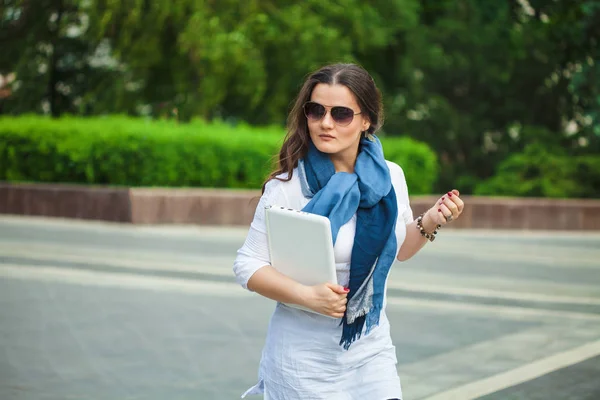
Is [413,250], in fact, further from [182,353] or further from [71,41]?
[71,41]

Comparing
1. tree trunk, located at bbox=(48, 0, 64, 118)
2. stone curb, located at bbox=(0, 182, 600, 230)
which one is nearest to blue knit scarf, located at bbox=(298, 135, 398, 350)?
stone curb, located at bbox=(0, 182, 600, 230)

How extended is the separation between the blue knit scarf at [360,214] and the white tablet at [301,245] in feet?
0.31

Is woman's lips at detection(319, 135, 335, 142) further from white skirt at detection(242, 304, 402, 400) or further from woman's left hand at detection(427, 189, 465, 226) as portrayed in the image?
white skirt at detection(242, 304, 402, 400)

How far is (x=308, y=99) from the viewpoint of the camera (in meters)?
3.67

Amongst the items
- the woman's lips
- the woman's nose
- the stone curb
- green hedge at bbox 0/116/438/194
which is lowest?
the stone curb

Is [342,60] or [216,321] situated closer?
[216,321]

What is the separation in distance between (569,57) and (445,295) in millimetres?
12926

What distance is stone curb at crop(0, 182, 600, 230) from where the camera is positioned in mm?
16578

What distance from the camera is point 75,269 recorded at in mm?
11477

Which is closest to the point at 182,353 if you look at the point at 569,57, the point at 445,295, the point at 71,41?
the point at 445,295

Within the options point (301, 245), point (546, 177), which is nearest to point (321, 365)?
point (301, 245)

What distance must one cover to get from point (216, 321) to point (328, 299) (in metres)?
5.47

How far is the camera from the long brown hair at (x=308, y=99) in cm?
362

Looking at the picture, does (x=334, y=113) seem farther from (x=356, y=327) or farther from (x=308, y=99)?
(x=356, y=327)
